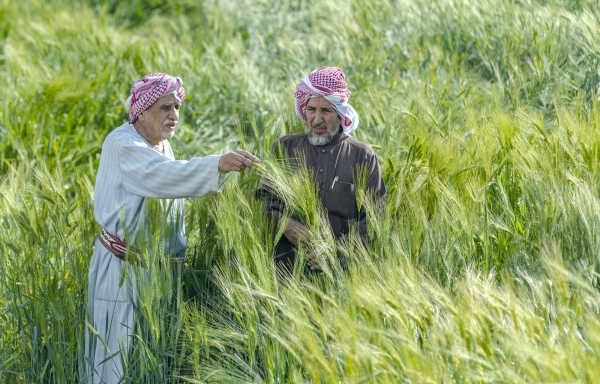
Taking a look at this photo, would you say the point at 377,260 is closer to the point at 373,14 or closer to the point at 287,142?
the point at 287,142

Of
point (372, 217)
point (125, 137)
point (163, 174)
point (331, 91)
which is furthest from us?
point (331, 91)

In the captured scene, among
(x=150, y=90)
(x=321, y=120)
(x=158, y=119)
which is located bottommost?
(x=321, y=120)

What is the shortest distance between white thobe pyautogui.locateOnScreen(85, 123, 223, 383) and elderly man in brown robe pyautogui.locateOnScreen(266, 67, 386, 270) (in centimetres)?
40

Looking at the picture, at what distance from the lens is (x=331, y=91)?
367 cm

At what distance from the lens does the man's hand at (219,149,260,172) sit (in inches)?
133

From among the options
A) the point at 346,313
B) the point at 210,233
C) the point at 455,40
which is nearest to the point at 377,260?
the point at 346,313

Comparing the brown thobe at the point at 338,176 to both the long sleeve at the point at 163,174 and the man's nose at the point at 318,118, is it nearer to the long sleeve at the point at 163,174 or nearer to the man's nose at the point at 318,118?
the man's nose at the point at 318,118

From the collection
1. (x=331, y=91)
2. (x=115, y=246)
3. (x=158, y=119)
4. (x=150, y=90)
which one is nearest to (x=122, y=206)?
(x=115, y=246)

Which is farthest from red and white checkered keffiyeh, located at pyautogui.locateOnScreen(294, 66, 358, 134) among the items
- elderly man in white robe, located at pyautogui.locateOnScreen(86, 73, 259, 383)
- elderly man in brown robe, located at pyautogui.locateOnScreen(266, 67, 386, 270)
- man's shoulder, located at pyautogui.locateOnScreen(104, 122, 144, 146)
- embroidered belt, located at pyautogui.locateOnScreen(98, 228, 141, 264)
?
embroidered belt, located at pyautogui.locateOnScreen(98, 228, 141, 264)

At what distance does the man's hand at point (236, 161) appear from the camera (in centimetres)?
337

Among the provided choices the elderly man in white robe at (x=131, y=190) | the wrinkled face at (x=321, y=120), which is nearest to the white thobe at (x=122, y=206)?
the elderly man in white robe at (x=131, y=190)

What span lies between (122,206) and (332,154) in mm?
942

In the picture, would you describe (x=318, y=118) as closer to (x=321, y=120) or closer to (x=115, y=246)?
(x=321, y=120)

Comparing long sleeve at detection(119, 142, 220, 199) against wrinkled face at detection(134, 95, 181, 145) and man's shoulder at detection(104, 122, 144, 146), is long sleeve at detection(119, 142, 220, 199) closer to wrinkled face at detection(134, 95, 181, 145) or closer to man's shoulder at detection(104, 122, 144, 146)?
man's shoulder at detection(104, 122, 144, 146)
